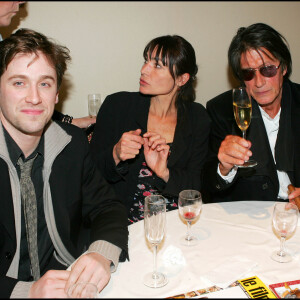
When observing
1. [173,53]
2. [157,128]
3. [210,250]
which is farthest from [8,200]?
[173,53]

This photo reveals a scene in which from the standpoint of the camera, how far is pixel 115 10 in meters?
3.23

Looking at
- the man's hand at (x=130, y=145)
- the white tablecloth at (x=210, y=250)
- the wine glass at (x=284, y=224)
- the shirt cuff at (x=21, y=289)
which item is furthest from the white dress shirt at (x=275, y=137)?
the shirt cuff at (x=21, y=289)

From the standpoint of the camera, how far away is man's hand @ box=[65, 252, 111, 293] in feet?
3.98

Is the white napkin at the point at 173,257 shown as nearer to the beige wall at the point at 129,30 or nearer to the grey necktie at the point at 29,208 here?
the grey necktie at the point at 29,208

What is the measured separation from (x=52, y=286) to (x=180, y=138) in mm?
1669

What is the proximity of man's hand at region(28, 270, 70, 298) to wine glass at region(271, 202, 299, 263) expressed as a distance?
2.76ft

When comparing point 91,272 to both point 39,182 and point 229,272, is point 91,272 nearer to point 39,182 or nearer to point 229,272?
point 229,272

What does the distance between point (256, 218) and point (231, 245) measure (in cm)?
32

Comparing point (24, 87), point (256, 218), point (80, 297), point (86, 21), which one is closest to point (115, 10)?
point (86, 21)

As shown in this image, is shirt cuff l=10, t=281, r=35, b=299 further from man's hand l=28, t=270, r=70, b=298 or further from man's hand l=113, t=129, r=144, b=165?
man's hand l=113, t=129, r=144, b=165

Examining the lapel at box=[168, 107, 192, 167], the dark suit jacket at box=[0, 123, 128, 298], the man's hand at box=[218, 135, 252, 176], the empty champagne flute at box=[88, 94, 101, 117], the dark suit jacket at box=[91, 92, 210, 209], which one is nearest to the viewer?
the dark suit jacket at box=[0, 123, 128, 298]

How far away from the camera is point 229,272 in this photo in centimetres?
131

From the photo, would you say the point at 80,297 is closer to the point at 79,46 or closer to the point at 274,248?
the point at 274,248

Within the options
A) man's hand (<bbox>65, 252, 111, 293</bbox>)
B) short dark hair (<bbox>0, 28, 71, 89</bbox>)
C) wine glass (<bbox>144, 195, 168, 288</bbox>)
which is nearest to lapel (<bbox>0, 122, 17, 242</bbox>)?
short dark hair (<bbox>0, 28, 71, 89</bbox>)
